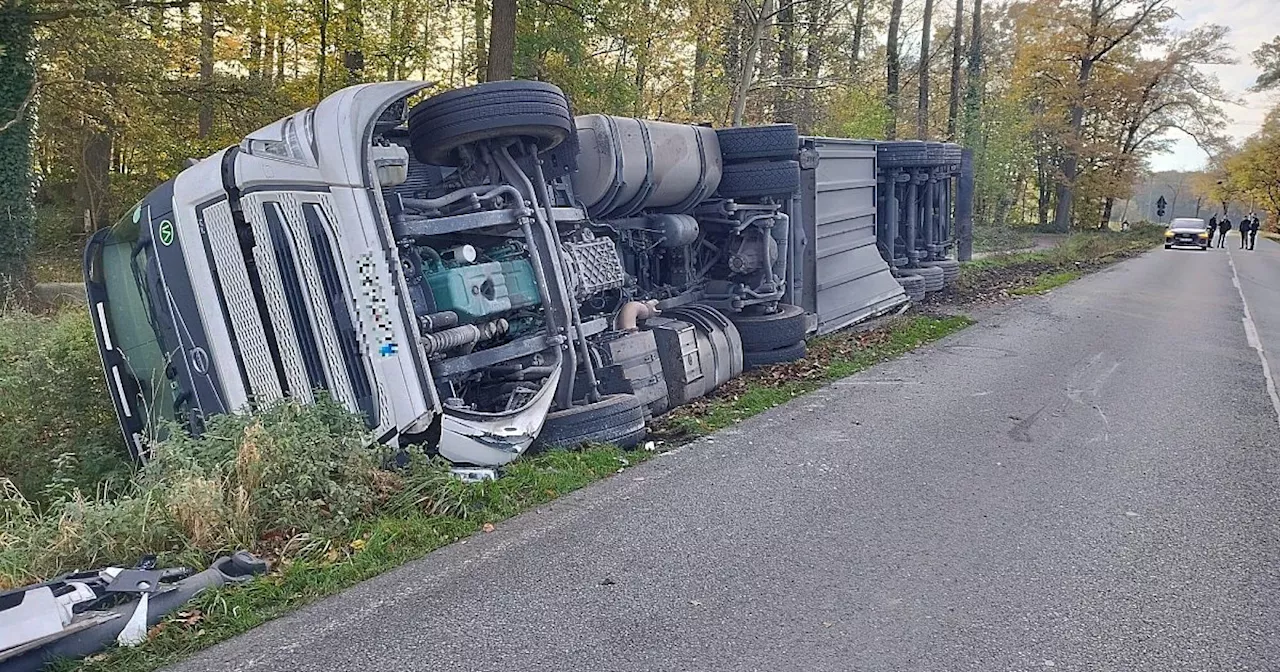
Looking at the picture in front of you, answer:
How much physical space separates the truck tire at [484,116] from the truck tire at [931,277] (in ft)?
28.7

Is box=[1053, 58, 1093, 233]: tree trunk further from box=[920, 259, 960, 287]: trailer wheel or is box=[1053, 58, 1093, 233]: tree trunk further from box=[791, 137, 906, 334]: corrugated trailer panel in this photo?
box=[791, 137, 906, 334]: corrugated trailer panel

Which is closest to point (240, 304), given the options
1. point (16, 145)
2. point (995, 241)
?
point (16, 145)

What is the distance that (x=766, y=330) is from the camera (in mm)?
8203

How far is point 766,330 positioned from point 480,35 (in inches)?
591

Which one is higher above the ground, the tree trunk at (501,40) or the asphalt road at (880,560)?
the tree trunk at (501,40)

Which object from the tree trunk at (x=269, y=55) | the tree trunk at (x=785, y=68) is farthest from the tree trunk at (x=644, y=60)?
the tree trunk at (x=269, y=55)

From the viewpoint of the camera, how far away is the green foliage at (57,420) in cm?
580

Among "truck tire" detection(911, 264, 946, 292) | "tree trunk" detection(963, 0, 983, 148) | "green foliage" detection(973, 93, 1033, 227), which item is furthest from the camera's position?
"green foliage" detection(973, 93, 1033, 227)

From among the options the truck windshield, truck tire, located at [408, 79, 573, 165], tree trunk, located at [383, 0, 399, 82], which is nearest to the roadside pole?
tree trunk, located at [383, 0, 399, 82]

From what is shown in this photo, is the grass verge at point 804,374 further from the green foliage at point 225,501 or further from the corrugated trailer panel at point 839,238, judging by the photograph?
the green foliage at point 225,501

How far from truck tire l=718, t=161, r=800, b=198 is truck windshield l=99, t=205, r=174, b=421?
4851mm

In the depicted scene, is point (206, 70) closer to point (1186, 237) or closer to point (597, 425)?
point (597, 425)

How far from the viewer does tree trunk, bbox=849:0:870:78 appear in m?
25.7

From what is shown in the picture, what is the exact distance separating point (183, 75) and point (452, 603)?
1649 cm
